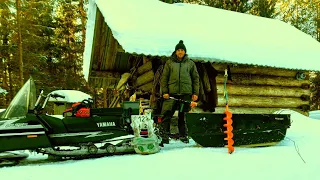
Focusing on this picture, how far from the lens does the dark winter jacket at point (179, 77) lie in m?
6.05

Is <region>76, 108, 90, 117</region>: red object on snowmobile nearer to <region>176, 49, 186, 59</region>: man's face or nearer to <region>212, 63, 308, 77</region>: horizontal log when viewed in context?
<region>176, 49, 186, 59</region>: man's face

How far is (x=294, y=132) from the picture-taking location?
656cm

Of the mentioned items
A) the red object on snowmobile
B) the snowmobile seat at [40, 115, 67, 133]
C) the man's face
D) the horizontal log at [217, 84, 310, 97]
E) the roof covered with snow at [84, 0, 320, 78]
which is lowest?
the snowmobile seat at [40, 115, 67, 133]

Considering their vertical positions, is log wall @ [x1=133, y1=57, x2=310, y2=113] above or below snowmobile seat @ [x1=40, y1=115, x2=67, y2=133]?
above

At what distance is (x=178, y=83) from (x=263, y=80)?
468cm

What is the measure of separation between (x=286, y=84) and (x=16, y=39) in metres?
17.9

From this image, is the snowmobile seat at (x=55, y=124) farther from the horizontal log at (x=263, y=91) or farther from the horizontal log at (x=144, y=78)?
the horizontal log at (x=263, y=91)

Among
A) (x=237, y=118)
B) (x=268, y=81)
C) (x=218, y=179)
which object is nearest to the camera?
(x=218, y=179)

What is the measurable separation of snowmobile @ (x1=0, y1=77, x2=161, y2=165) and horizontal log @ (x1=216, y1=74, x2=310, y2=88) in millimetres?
4122

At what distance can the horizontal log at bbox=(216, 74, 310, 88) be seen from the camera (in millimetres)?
9156

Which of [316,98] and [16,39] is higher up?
[16,39]

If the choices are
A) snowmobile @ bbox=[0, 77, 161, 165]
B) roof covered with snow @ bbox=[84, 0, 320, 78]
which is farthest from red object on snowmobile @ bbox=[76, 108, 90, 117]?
roof covered with snow @ bbox=[84, 0, 320, 78]

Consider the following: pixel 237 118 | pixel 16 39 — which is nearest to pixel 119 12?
pixel 237 118

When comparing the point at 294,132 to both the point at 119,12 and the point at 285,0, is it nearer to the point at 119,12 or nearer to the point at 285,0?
the point at 119,12
